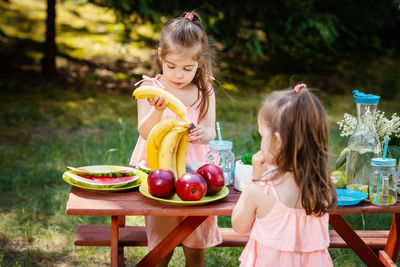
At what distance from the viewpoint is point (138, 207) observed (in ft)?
7.60

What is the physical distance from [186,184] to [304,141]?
1.88 feet

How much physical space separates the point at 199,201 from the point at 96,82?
619 centimetres

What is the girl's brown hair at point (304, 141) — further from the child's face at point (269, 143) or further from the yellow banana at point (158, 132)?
the yellow banana at point (158, 132)

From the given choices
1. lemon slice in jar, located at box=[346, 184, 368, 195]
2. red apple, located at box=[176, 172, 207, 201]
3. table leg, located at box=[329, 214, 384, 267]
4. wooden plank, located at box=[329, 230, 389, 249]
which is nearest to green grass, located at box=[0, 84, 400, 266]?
wooden plank, located at box=[329, 230, 389, 249]

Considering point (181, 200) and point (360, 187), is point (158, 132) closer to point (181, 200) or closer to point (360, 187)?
point (181, 200)

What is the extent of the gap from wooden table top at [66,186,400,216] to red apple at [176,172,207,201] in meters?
0.05

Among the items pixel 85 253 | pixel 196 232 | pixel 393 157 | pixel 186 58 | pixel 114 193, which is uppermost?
pixel 186 58

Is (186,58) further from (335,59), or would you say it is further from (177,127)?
(335,59)

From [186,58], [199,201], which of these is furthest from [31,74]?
[199,201]

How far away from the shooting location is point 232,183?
2.72 m

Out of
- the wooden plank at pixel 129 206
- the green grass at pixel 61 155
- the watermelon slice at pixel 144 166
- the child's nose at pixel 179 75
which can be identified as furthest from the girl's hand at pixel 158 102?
the green grass at pixel 61 155

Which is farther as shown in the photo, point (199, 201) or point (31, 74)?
point (31, 74)

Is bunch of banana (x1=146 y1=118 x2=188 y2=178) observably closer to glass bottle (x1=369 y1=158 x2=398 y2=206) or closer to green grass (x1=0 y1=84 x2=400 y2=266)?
glass bottle (x1=369 y1=158 x2=398 y2=206)

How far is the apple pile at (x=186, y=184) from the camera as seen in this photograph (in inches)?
90.8
